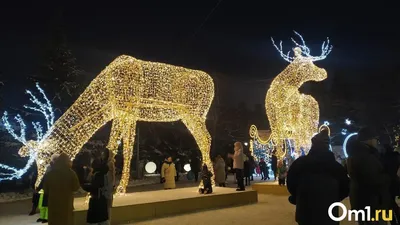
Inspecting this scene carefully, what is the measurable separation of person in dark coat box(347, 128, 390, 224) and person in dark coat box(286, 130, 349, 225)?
3.25 feet

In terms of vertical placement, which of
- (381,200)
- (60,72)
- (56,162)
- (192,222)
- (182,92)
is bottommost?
(192,222)

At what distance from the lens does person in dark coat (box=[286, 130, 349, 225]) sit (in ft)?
10.7

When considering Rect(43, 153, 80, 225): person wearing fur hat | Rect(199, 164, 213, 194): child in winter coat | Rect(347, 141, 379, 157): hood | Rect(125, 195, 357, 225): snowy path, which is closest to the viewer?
Rect(347, 141, 379, 157): hood

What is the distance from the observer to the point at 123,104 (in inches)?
305

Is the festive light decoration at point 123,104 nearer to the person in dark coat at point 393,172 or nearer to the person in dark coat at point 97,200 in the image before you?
the person in dark coat at point 97,200

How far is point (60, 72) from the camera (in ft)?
52.0

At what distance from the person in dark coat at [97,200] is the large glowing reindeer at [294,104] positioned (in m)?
7.53

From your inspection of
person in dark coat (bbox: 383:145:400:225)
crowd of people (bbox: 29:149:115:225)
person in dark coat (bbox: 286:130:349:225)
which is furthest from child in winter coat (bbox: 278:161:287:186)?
person in dark coat (bbox: 286:130:349:225)

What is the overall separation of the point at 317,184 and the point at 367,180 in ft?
4.17

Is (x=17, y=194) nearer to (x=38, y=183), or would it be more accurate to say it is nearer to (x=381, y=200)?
(x=38, y=183)

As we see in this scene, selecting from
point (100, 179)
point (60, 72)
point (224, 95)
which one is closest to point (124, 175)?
point (100, 179)

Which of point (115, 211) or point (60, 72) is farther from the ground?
point (60, 72)

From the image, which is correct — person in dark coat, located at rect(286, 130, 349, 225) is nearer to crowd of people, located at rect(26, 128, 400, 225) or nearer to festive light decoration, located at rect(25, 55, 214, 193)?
crowd of people, located at rect(26, 128, 400, 225)

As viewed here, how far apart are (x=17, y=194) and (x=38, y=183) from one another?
7795 millimetres
